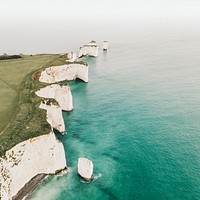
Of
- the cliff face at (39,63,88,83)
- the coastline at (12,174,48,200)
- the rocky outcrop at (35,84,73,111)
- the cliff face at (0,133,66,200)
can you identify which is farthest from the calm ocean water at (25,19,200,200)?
the cliff face at (39,63,88,83)

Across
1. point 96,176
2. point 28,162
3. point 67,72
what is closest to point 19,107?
point 28,162

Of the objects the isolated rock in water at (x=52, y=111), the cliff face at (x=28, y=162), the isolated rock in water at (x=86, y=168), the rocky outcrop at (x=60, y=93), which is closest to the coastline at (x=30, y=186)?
the cliff face at (x=28, y=162)

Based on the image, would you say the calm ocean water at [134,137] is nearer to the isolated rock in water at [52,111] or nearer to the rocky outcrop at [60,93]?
the rocky outcrop at [60,93]

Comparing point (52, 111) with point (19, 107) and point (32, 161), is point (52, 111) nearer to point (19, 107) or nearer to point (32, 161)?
point (19, 107)

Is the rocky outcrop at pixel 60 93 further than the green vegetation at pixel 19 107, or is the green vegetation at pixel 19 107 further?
the rocky outcrop at pixel 60 93

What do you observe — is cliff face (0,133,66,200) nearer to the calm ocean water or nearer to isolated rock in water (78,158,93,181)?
the calm ocean water

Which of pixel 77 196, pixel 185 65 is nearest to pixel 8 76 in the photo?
pixel 77 196

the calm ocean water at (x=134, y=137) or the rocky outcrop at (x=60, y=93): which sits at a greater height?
the rocky outcrop at (x=60, y=93)

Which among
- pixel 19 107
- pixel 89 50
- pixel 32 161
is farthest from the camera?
pixel 89 50
